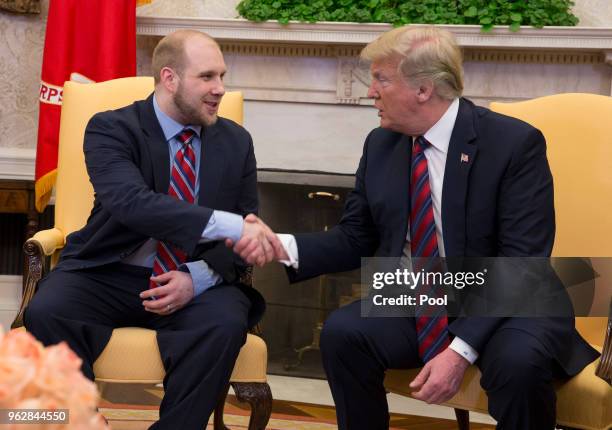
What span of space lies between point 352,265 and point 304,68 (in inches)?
79.1

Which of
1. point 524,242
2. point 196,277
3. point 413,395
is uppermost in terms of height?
point 524,242

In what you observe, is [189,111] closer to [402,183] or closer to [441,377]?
[402,183]

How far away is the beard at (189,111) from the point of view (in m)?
2.82

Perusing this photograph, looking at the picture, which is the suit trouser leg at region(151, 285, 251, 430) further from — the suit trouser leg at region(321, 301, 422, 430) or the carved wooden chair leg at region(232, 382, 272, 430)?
the suit trouser leg at region(321, 301, 422, 430)

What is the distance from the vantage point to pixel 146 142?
280cm

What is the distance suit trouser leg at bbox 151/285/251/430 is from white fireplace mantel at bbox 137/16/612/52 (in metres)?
2.13

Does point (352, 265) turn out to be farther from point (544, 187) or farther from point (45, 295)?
point (45, 295)

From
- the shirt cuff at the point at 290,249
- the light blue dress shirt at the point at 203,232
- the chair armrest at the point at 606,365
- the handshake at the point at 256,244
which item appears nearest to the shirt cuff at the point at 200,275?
the light blue dress shirt at the point at 203,232

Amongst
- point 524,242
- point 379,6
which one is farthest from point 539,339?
point 379,6

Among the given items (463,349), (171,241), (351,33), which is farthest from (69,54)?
(463,349)

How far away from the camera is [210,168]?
2.82 m

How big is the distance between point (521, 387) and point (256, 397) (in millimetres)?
770

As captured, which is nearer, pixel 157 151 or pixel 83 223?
pixel 157 151

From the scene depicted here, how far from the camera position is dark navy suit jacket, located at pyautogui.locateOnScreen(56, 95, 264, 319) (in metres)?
2.57
